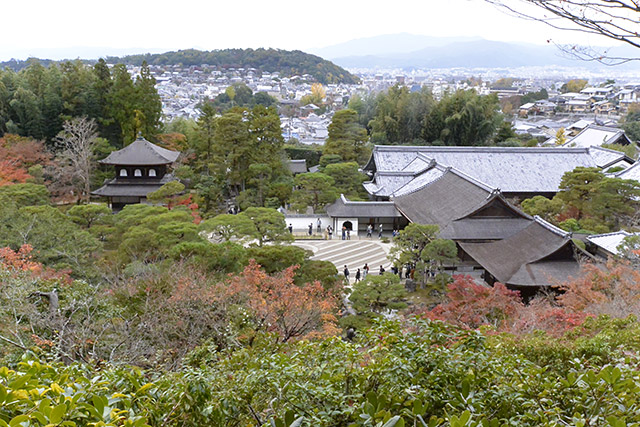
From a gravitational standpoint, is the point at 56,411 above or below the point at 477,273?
above

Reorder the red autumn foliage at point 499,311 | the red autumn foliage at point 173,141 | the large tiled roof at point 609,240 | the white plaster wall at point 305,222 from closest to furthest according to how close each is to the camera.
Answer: the red autumn foliage at point 499,311 < the large tiled roof at point 609,240 < the white plaster wall at point 305,222 < the red autumn foliage at point 173,141

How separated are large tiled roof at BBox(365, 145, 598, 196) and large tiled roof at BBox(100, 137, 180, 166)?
11.6 metres

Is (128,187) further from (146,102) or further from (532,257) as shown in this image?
(532,257)

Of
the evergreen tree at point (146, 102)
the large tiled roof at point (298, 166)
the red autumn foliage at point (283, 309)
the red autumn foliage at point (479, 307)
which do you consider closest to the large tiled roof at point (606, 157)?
the large tiled roof at point (298, 166)

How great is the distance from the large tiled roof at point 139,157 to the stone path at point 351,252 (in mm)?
8962

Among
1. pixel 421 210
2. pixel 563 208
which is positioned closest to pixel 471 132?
pixel 563 208

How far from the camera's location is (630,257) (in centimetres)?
1498

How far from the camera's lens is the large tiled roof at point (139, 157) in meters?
25.2

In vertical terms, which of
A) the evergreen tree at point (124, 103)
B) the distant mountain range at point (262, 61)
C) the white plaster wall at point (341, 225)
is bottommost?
the white plaster wall at point (341, 225)

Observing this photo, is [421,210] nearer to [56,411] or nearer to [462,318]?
[462,318]

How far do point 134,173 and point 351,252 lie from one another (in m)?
12.7

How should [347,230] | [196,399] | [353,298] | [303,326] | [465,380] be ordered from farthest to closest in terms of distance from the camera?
[347,230] → [353,298] → [303,326] → [465,380] → [196,399]

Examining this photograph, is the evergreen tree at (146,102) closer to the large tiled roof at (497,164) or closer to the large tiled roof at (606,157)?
the large tiled roof at (497,164)

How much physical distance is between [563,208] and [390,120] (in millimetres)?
20189
